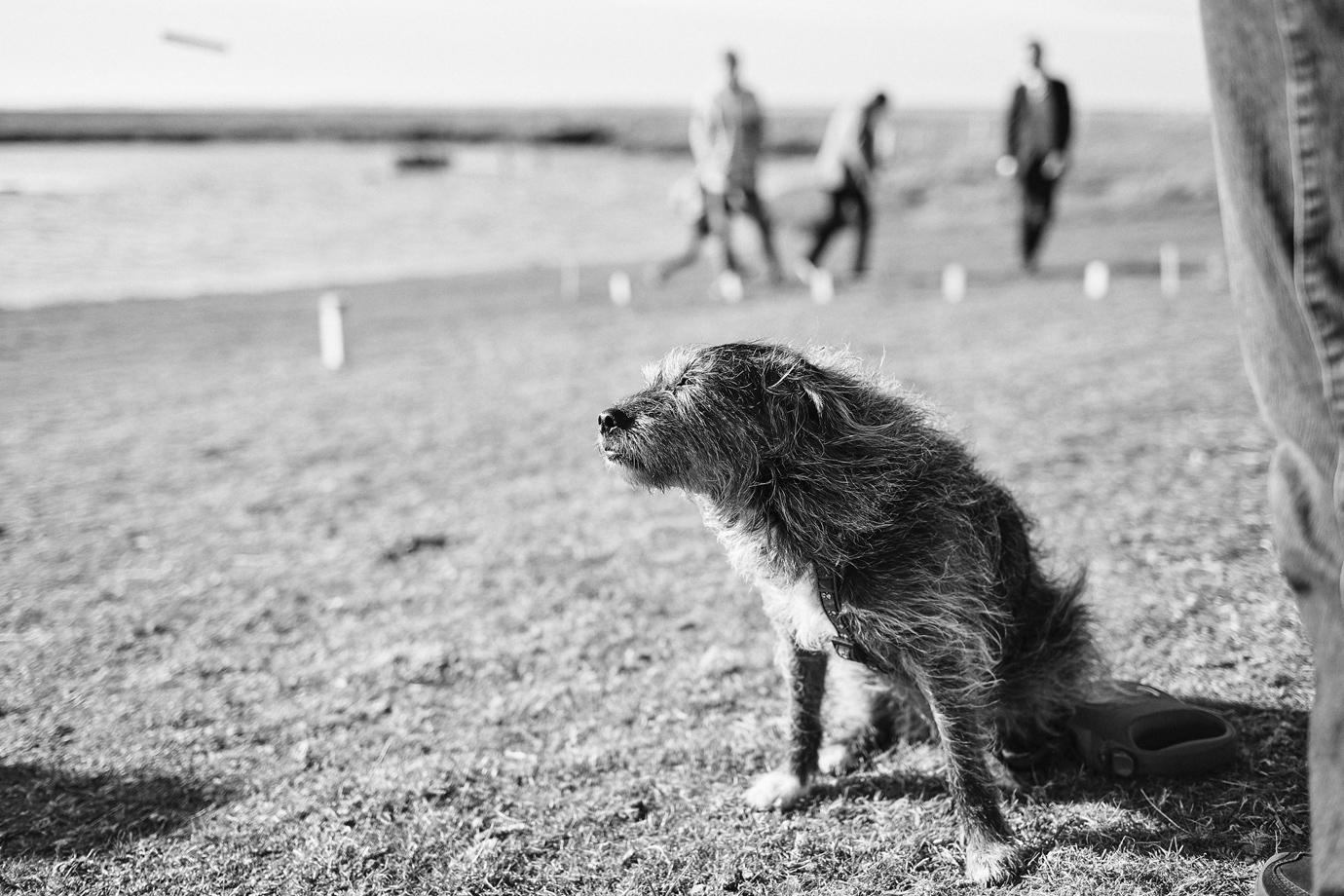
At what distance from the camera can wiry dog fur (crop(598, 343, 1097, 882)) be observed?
3.24 m

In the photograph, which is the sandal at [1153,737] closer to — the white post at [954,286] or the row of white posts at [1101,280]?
the row of white posts at [1101,280]

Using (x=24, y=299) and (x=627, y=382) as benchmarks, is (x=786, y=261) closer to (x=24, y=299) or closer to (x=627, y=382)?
(x=627, y=382)

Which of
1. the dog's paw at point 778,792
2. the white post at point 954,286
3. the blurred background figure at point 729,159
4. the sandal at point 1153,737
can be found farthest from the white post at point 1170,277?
the dog's paw at point 778,792

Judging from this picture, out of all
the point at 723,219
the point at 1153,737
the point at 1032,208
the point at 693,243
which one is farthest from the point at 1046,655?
the point at 693,243

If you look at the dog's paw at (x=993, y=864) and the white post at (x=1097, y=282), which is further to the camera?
the white post at (x=1097, y=282)

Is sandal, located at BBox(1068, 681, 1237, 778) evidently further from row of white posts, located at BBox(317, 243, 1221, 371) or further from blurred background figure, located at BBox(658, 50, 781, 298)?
blurred background figure, located at BBox(658, 50, 781, 298)

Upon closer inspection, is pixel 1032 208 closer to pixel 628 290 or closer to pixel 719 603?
pixel 628 290

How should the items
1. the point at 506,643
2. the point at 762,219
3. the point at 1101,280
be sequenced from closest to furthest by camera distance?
1. the point at 506,643
2. the point at 1101,280
3. the point at 762,219

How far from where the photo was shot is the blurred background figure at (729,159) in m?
15.3

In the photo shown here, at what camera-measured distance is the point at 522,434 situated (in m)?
9.25

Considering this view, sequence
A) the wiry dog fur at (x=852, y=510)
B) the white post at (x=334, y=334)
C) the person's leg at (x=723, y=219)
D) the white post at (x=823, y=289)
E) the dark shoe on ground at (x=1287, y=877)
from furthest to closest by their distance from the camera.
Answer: the person's leg at (x=723, y=219) < the white post at (x=823, y=289) < the white post at (x=334, y=334) < the wiry dog fur at (x=852, y=510) < the dark shoe on ground at (x=1287, y=877)

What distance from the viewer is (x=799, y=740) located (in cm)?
379

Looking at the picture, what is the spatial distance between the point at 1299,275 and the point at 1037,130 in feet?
46.4

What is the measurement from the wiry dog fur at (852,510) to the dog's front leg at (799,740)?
0.78 feet
